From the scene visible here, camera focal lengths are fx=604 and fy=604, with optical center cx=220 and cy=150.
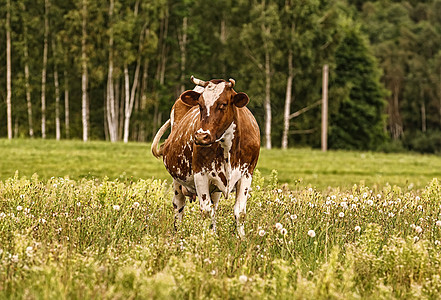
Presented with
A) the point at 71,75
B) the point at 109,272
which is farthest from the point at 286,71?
the point at 109,272

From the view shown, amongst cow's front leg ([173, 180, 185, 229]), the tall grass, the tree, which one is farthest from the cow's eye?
the tree

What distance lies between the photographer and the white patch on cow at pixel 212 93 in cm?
544

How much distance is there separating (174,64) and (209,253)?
4990 centimetres


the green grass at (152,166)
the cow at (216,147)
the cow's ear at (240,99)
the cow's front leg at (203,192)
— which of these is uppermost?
the cow's ear at (240,99)

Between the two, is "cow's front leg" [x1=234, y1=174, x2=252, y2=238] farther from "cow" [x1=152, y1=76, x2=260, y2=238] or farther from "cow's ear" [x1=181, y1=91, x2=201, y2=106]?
"cow's ear" [x1=181, y1=91, x2=201, y2=106]

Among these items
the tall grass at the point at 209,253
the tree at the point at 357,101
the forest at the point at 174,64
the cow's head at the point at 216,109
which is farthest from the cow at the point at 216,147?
the tree at the point at 357,101

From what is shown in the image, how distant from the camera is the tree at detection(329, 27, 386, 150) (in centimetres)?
5425

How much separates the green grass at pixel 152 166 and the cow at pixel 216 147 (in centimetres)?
1009

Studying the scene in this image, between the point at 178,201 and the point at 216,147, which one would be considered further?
the point at 178,201

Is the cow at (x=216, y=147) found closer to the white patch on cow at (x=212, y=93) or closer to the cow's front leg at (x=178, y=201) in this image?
the white patch on cow at (x=212, y=93)

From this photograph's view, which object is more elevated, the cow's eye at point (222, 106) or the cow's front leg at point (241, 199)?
the cow's eye at point (222, 106)

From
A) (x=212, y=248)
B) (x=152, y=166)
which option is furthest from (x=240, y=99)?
(x=152, y=166)

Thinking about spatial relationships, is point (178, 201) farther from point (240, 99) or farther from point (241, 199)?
point (240, 99)

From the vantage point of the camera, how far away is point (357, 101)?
55625 millimetres
